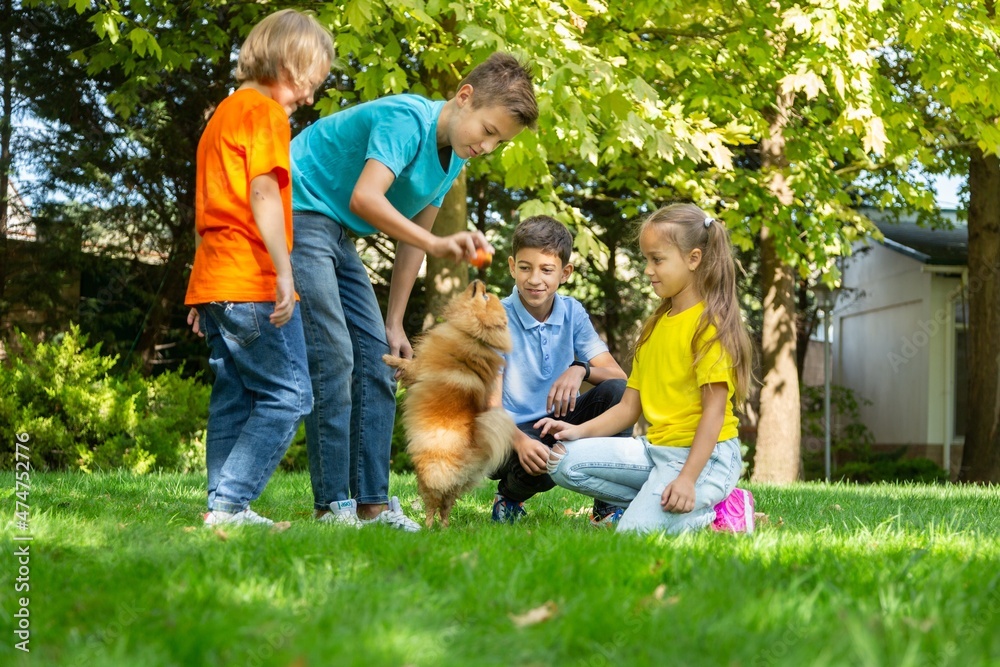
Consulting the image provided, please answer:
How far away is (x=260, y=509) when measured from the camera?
5.09 metres

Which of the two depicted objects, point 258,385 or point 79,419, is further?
point 79,419

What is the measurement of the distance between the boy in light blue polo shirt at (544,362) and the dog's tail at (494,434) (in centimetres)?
53

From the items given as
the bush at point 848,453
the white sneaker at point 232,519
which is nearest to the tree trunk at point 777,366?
the bush at point 848,453

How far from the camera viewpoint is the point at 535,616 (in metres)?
2.39

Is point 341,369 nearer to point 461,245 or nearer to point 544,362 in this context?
point 461,245

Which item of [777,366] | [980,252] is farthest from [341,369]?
[980,252]

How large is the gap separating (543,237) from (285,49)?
5.24 ft

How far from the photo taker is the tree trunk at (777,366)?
12.4 metres

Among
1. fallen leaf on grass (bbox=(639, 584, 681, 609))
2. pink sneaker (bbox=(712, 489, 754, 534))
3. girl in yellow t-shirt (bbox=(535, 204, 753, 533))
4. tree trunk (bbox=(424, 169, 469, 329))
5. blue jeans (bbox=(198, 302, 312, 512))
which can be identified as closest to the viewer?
fallen leaf on grass (bbox=(639, 584, 681, 609))

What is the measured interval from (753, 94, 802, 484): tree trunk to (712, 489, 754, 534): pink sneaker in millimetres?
8220

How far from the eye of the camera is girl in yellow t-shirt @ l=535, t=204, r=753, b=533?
4023 mm

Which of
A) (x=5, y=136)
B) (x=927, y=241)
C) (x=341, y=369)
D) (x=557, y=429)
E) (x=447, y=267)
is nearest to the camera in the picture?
(x=341, y=369)

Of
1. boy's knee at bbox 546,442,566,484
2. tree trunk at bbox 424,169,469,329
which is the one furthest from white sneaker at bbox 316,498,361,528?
tree trunk at bbox 424,169,469,329

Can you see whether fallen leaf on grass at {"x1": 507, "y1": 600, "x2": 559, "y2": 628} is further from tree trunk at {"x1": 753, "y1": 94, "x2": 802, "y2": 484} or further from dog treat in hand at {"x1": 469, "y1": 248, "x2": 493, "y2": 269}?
tree trunk at {"x1": 753, "y1": 94, "x2": 802, "y2": 484}
